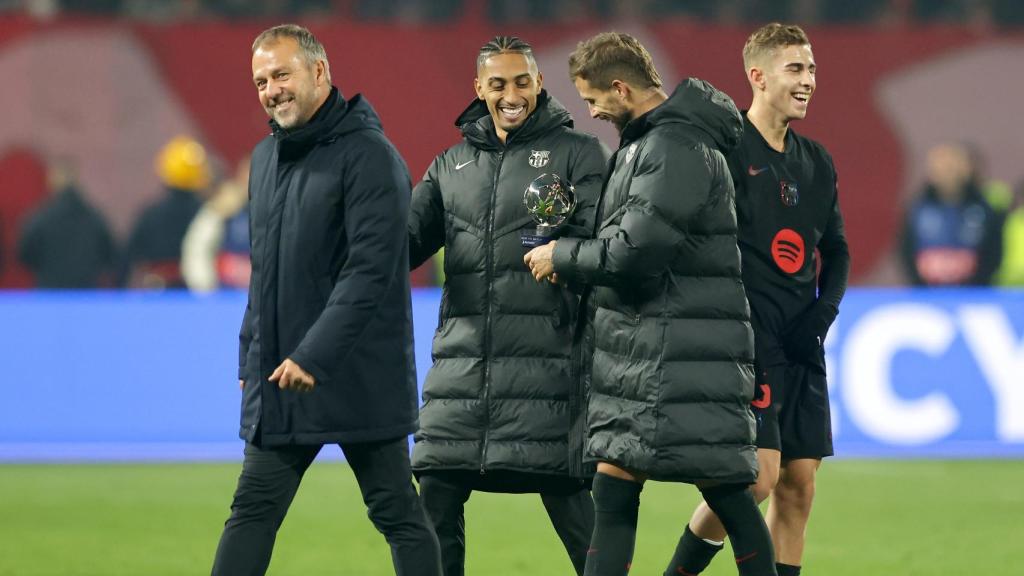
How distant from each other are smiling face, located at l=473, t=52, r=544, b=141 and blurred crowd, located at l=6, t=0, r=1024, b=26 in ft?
45.6

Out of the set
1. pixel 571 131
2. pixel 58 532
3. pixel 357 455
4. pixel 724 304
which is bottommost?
pixel 58 532

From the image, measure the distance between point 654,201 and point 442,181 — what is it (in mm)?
1201

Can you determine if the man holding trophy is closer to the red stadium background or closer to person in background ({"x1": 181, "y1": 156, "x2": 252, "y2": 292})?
person in background ({"x1": 181, "y1": 156, "x2": 252, "y2": 292})

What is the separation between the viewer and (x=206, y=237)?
1437 cm

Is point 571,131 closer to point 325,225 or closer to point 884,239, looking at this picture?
point 325,225

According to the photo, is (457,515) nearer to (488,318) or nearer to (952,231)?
(488,318)

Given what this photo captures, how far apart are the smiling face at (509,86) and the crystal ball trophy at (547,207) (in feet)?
1.11

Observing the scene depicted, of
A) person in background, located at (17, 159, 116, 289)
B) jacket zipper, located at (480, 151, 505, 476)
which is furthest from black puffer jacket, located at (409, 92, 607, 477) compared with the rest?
person in background, located at (17, 159, 116, 289)

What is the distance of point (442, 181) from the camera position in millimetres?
6137

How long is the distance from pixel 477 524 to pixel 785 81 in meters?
3.61

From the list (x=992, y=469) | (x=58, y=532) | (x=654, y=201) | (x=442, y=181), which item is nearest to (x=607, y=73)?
(x=654, y=201)

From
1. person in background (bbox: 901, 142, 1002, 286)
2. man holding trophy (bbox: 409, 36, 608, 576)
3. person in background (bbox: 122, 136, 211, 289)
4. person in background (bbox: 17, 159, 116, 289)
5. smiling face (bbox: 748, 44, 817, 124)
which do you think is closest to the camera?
man holding trophy (bbox: 409, 36, 608, 576)

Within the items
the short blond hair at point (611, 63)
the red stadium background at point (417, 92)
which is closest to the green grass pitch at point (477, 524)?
the short blond hair at point (611, 63)

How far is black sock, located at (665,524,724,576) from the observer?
598 centimetres
